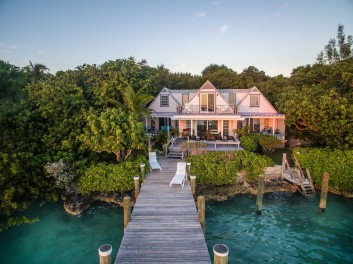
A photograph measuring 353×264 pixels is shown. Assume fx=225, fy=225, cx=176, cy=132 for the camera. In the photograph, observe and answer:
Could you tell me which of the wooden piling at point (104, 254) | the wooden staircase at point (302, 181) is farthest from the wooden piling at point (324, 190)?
the wooden piling at point (104, 254)

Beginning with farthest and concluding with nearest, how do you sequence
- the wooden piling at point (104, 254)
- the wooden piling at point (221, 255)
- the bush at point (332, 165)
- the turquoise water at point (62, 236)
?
the bush at point (332, 165)
the turquoise water at point (62, 236)
the wooden piling at point (104, 254)
the wooden piling at point (221, 255)

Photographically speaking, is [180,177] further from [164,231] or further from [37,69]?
[37,69]

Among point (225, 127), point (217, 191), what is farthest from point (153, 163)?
point (225, 127)

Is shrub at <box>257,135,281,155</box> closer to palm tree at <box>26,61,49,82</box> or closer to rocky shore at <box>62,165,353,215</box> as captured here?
rocky shore at <box>62,165,353,215</box>

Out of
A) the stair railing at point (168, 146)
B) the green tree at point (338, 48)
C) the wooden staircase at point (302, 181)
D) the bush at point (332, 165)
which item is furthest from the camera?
the green tree at point (338, 48)

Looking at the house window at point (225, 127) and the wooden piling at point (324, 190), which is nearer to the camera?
the wooden piling at point (324, 190)

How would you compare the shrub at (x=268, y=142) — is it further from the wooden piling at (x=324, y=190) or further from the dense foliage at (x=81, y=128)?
the wooden piling at (x=324, y=190)

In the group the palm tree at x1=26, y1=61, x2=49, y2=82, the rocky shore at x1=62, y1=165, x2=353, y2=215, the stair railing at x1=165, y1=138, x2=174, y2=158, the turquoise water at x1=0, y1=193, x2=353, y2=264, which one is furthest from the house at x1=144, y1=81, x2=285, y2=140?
the palm tree at x1=26, y1=61, x2=49, y2=82
